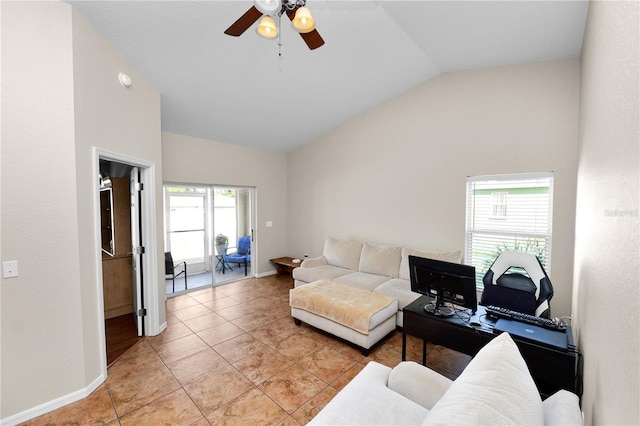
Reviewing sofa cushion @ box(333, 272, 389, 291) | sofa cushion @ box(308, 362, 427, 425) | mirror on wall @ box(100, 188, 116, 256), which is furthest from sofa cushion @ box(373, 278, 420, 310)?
mirror on wall @ box(100, 188, 116, 256)

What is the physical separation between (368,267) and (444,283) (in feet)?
7.35

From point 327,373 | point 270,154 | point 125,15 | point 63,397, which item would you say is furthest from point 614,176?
point 270,154

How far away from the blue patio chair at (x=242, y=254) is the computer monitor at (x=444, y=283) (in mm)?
4111

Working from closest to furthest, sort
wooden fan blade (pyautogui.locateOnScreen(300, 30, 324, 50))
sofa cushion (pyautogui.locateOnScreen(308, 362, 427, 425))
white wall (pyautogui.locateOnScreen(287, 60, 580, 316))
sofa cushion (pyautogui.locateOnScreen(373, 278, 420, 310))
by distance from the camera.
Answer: sofa cushion (pyautogui.locateOnScreen(308, 362, 427, 425)), wooden fan blade (pyautogui.locateOnScreen(300, 30, 324, 50)), white wall (pyautogui.locateOnScreen(287, 60, 580, 316)), sofa cushion (pyautogui.locateOnScreen(373, 278, 420, 310))

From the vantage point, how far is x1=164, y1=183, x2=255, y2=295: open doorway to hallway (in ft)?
16.0

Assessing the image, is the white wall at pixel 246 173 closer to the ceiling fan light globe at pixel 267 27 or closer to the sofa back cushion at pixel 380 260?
the sofa back cushion at pixel 380 260

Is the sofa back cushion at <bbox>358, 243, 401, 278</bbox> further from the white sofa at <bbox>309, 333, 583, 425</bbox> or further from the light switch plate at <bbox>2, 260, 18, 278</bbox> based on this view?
the light switch plate at <bbox>2, 260, 18, 278</bbox>

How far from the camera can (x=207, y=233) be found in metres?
5.18

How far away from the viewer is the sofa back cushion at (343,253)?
4.71m

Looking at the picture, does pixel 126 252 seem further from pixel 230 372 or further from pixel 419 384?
pixel 419 384

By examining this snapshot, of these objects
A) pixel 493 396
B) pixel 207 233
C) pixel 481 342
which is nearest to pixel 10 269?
pixel 493 396

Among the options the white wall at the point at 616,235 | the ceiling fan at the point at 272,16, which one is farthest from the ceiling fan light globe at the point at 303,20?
the white wall at the point at 616,235

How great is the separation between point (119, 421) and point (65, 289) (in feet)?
3.62

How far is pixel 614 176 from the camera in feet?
3.61
